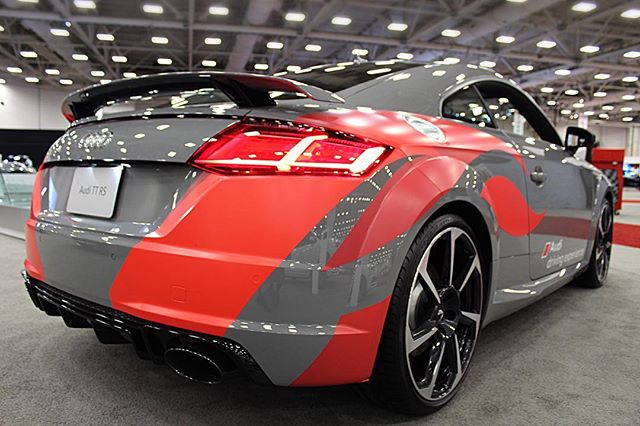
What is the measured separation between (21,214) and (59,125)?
20581mm

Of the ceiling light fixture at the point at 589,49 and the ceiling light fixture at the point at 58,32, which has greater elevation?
the ceiling light fixture at the point at 589,49

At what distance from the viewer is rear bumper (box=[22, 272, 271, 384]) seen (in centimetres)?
123

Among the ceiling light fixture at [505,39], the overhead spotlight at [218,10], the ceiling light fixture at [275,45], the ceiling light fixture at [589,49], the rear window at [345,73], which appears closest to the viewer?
the rear window at [345,73]

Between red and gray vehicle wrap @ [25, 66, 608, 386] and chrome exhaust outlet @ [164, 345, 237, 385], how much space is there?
7 centimetres

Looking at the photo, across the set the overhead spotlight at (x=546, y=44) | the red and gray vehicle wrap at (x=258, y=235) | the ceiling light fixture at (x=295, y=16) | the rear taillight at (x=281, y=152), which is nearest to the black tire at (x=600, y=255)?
the red and gray vehicle wrap at (x=258, y=235)

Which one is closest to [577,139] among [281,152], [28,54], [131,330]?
[281,152]

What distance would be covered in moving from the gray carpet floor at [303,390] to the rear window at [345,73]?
3.37 ft

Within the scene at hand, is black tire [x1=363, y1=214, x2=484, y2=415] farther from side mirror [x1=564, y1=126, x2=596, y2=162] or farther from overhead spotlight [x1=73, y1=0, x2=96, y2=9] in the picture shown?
overhead spotlight [x1=73, y1=0, x2=96, y2=9]

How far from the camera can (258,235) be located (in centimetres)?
121

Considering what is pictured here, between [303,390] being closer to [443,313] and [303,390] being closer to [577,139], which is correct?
[443,313]

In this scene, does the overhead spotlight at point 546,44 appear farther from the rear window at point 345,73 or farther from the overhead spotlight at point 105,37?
the rear window at point 345,73

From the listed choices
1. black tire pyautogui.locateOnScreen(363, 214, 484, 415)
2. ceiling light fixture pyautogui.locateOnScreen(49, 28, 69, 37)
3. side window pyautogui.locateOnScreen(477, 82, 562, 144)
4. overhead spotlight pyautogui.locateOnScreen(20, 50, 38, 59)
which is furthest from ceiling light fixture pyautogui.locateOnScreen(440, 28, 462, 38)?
overhead spotlight pyautogui.locateOnScreen(20, 50, 38, 59)

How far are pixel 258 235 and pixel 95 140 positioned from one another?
0.63 m

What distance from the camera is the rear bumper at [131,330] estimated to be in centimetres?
123
